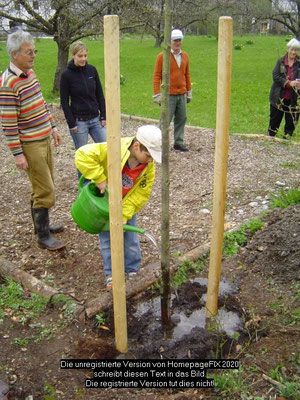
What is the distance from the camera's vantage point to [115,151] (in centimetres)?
230

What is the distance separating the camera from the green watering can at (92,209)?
2.93m

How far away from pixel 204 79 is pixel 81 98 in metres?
11.9

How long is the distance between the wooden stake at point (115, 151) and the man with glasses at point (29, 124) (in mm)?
1573

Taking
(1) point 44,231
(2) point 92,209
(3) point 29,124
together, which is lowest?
(1) point 44,231

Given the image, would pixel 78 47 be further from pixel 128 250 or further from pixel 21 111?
pixel 128 250

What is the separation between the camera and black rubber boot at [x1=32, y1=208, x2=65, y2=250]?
4.10m

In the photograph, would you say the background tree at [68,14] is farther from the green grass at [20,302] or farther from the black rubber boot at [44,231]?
the green grass at [20,302]

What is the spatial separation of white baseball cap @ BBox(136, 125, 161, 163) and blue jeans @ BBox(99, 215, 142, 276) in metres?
0.82

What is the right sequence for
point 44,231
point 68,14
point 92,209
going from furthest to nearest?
point 68,14 < point 44,231 < point 92,209

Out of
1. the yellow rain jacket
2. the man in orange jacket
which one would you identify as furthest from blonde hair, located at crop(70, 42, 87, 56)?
the yellow rain jacket

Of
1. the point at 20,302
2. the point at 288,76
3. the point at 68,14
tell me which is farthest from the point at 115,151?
the point at 68,14

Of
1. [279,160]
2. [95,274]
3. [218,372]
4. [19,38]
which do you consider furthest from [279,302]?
[279,160]

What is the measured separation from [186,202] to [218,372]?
2712 millimetres

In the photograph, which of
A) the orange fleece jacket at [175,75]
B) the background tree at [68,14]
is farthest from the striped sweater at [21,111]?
the background tree at [68,14]
